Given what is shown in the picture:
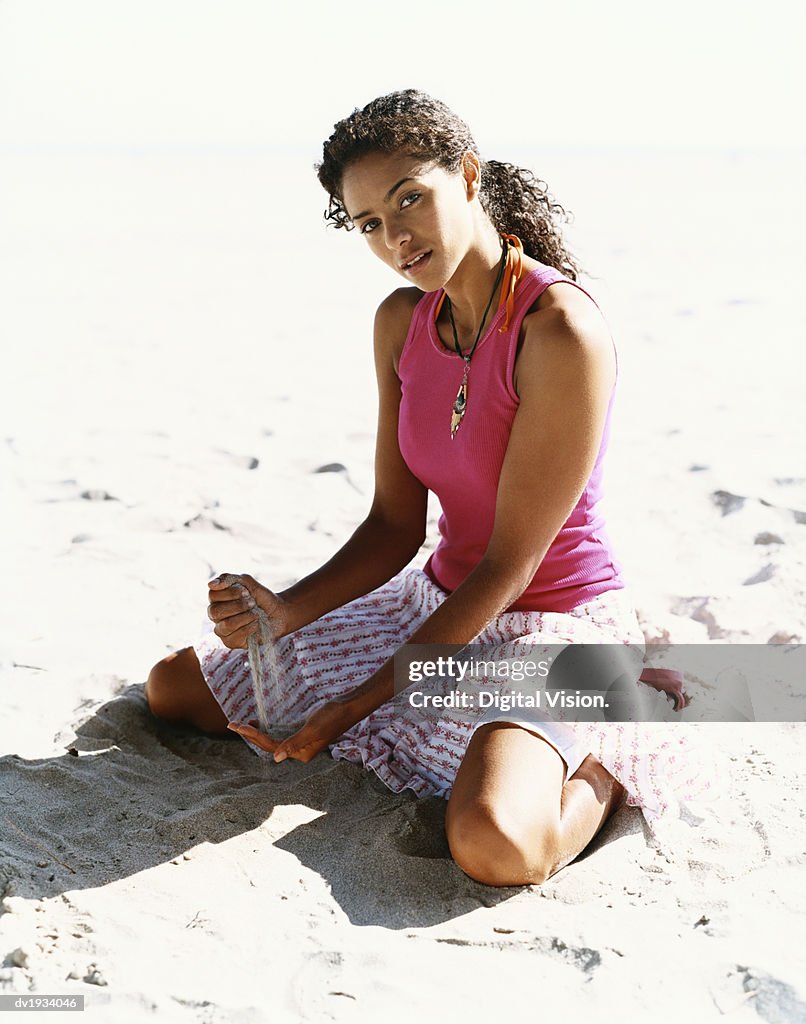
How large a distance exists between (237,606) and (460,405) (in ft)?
2.00

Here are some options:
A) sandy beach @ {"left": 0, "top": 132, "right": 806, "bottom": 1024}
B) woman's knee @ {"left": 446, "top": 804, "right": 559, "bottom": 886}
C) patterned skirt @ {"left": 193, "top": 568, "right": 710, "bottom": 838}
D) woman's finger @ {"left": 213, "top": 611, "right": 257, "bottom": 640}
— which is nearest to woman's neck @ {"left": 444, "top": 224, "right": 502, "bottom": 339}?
sandy beach @ {"left": 0, "top": 132, "right": 806, "bottom": 1024}

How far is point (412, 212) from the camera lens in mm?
2205

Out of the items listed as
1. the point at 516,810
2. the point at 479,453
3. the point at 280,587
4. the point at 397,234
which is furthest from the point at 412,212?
the point at 280,587

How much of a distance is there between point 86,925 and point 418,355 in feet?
4.24

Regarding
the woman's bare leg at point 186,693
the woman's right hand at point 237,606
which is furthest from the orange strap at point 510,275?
the woman's bare leg at point 186,693

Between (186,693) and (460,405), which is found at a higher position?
(460,405)

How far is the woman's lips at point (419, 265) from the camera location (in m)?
2.24

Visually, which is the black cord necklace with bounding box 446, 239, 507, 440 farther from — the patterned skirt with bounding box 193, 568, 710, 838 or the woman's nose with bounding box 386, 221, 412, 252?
the patterned skirt with bounding box 193, 568, 710, 838

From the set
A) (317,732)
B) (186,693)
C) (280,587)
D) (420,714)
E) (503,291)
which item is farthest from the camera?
(280,587)

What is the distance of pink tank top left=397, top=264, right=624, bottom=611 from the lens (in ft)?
7.54

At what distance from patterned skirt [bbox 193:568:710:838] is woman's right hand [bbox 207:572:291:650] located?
5.7 inches

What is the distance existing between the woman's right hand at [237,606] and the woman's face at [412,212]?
699mm

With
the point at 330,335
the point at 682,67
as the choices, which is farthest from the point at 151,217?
the point at 682,67

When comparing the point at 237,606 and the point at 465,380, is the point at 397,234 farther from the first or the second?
the point at 237,606
